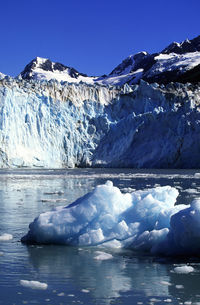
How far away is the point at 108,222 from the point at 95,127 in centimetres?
3915

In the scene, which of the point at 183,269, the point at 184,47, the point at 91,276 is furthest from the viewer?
the point at 184,47

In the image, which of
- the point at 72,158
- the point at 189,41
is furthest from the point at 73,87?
the point at 189,41

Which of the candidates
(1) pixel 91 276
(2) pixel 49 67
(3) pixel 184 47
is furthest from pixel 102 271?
(2) pixel 49 67

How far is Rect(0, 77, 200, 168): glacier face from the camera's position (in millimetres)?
38656

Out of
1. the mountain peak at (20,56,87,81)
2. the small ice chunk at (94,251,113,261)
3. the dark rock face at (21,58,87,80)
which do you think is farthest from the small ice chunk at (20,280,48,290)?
the dark rock face at (21,58,87,80)

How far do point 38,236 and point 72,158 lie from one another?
37.2m

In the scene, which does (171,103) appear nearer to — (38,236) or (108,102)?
(108,102)

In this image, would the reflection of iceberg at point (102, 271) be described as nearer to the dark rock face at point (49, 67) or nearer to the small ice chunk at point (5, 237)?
the small ice chunk at point (5, 237)

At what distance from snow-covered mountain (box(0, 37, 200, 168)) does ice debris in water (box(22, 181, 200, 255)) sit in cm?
3106

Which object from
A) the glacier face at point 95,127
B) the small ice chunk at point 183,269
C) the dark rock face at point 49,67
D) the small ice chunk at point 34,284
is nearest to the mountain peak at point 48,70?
the dark rock face at point 49,67

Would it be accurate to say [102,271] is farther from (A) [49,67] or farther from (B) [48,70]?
(A) [49,67]

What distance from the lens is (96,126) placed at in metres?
45.7

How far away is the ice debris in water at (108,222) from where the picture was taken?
6352 mm

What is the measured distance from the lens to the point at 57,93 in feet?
149
